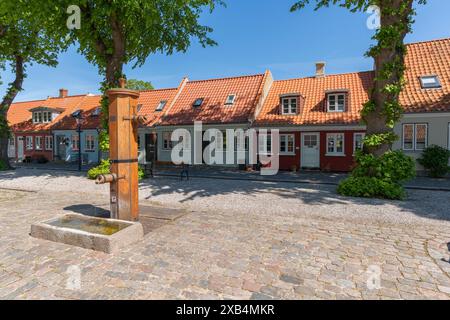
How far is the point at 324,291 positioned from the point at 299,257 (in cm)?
99

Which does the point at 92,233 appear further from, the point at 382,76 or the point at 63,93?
the point at 63,93

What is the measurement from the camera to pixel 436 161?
46.9 feet

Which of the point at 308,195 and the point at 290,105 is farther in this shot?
the point at 290,105

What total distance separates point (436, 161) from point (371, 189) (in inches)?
325

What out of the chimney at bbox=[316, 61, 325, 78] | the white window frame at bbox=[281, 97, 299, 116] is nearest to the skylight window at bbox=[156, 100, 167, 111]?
the white window frame at bbox=[281, 97, 299, 116]

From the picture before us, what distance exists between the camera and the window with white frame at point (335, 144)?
57.0ft

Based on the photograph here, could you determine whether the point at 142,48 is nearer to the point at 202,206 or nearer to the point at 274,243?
the point at 202,206

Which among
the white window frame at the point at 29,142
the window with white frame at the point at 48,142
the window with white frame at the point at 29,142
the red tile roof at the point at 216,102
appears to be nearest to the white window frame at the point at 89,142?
the window with white frame at the point at 48,142

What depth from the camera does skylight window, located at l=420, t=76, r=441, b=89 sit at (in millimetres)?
15703

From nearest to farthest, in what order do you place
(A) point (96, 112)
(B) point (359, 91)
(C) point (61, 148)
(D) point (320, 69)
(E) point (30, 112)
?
1. (B) point (359, 91)
2. (D) point (320, 69)
3. (A) point (96, 112)
4. (C) point (61, 148)
5. (E) point (30, 112)

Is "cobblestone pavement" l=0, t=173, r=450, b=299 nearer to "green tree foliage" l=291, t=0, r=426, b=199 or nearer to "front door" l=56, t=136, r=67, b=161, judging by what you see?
"green tree foliage" l=291, t=0, r=426, b=199

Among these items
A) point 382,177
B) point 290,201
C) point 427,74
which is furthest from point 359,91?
point 290,201

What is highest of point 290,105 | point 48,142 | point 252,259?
point 290,105
